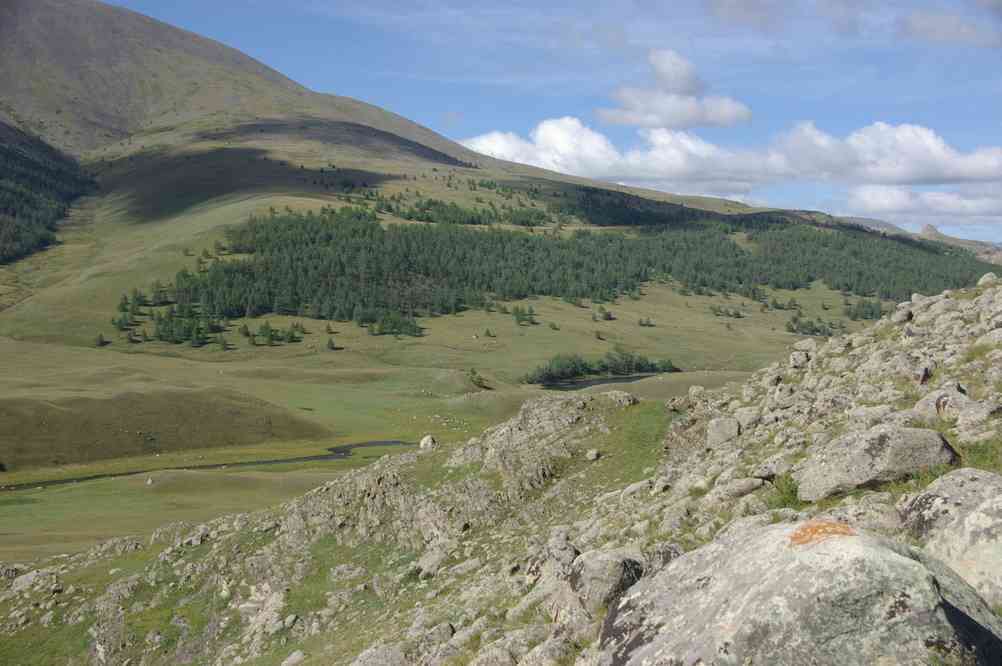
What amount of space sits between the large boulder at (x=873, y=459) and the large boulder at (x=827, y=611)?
21.9 feet

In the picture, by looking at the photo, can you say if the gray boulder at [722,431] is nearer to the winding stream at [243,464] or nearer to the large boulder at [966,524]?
the large boulder at [966,524]

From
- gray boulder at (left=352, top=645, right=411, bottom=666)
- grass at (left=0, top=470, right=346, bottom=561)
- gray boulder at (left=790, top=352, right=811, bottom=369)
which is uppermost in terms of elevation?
gray boulder at (left=790, top=352, right=811, bottom=369)

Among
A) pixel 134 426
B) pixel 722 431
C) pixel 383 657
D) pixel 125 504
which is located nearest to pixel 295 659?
pixel 383 657

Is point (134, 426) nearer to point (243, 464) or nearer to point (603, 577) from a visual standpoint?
point (243, 464)

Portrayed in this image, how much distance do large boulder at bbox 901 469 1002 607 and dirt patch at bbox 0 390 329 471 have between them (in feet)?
368

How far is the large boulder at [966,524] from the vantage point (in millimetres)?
11906

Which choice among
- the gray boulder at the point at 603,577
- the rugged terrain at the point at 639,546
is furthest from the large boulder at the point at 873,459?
the gray boulder at the point at 603,577

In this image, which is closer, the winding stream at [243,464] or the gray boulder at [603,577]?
the gray boulder at [603,577]

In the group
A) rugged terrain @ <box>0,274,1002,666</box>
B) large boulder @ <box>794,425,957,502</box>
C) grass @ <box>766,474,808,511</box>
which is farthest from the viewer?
grass @ <box>766,474,808,511</box>

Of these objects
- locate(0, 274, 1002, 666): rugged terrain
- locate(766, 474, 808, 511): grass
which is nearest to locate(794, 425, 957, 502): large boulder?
locate(0, 274, 1002, 666): rugged terrain

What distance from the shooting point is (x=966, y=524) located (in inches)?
499

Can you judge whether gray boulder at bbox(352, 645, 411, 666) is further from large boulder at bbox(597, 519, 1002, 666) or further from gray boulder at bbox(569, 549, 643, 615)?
large boulder at bbox(597, 519, 1002, 666)

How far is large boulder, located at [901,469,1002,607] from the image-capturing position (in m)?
11.9

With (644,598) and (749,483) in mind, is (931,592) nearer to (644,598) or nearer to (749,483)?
(644,598)
